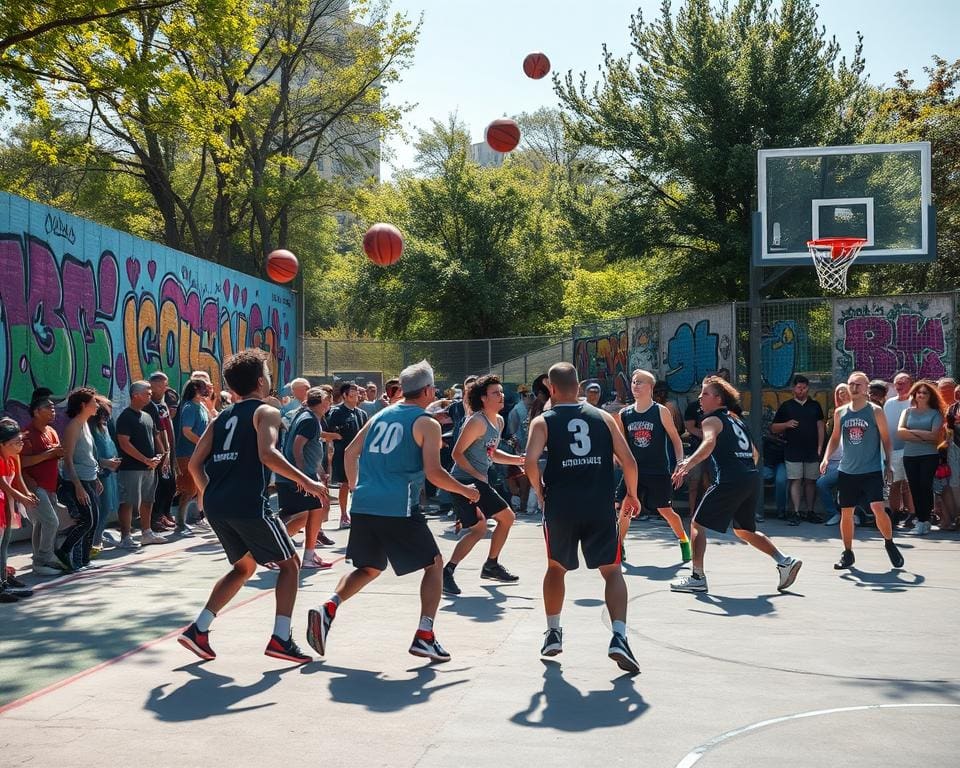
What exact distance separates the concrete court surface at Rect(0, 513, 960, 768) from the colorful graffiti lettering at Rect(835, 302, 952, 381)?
6.57 meters

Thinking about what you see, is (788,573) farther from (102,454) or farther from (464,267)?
(464,267)

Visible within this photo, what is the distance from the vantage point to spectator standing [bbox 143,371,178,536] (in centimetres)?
1268

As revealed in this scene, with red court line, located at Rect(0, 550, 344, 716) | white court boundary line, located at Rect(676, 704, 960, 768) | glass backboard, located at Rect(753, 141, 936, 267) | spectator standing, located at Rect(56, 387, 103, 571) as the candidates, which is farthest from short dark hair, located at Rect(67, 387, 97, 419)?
glass backboard, located at Rect(753, 141, 936, 267)

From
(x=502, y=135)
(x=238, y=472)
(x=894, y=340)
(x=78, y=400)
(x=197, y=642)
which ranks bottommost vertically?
(x=197, y=642)

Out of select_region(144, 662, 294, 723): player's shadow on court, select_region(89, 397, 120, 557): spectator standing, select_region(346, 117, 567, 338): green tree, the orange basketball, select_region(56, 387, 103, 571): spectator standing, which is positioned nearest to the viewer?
select_region(144, 662, 294, 723): player's shadow on court

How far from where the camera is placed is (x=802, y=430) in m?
15.0

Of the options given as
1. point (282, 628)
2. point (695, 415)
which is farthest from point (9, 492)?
point (695, 415)

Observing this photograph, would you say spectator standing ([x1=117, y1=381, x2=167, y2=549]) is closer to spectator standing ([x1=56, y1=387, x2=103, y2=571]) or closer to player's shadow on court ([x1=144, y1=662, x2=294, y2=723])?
spectator standing ([x1=56, y1=387, x2=103, y2=571])

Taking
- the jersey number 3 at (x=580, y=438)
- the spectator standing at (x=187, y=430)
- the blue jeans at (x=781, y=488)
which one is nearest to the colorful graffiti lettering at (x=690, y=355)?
the blue jeans at (x=781, y=488)

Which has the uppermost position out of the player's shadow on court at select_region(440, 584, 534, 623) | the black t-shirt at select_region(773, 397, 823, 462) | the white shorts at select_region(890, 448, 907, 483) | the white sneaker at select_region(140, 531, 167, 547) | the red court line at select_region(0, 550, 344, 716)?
the black t-shirt at select_region(773, 397, 823, 462)

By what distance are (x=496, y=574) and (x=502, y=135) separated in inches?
456

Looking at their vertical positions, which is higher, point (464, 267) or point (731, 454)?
point (464, 267)

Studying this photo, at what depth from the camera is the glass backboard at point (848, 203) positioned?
15.6 m

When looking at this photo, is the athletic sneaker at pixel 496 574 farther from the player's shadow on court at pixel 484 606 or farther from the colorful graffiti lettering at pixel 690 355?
the colorful graffiti lettering at pixel 690 355
